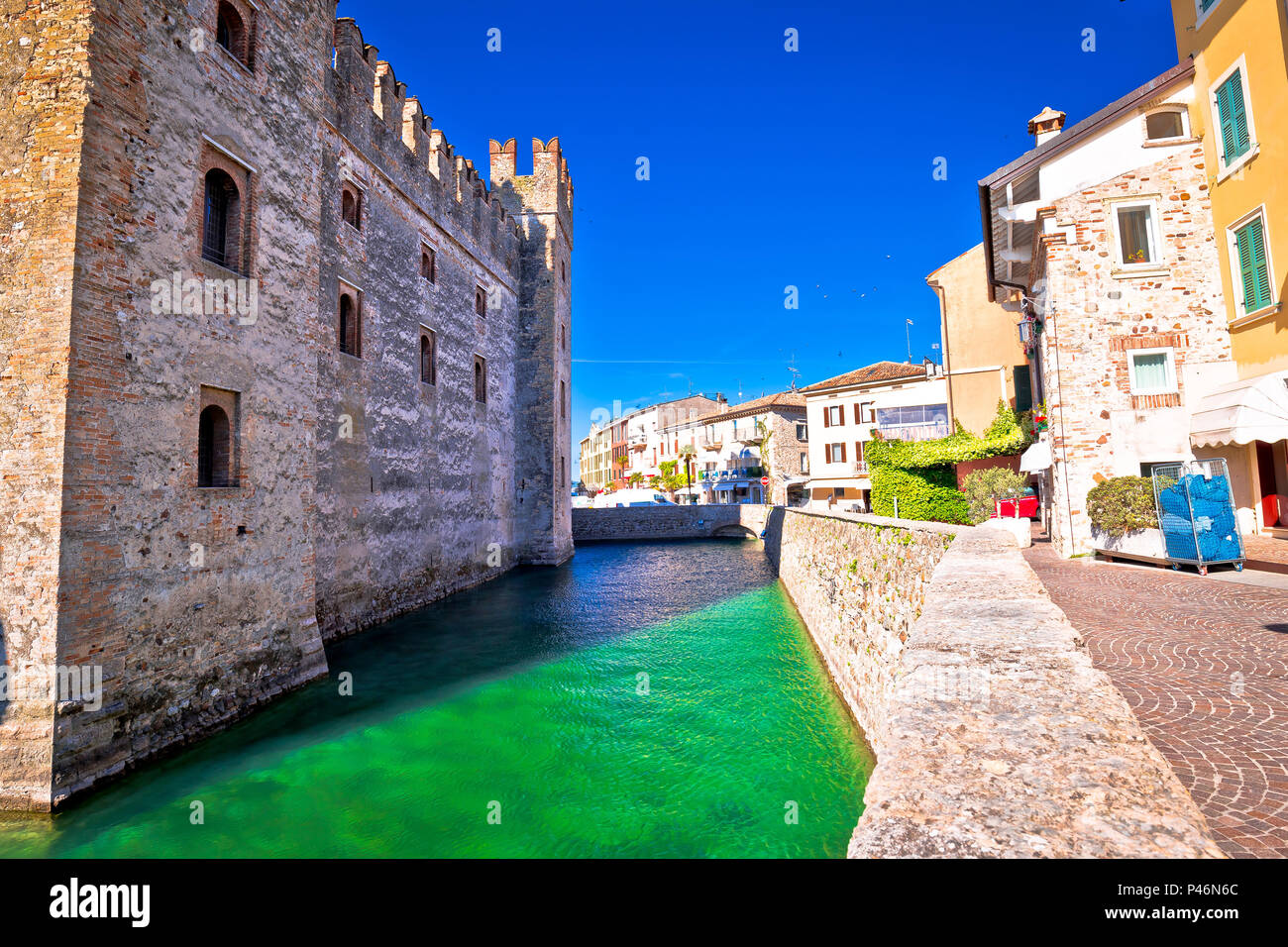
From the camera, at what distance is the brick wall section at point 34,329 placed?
19.2ft

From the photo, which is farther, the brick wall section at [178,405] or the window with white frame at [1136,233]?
the window with white frame at [1136,233]

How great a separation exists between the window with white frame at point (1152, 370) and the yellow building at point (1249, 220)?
2.53 ft

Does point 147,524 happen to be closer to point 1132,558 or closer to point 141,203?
point 141,203

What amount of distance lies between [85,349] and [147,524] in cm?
195

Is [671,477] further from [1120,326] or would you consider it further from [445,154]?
[1120,326]

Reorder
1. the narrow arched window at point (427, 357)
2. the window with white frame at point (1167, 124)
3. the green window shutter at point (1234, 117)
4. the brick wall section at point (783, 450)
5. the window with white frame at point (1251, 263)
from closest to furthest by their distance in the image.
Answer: the window with white frame at point (1251, 263) < the green window shutter at point (1234, 117) < the window with white frame at point (1167, 124) < the narrow arched window at point (427, 357) < the brick wall section at point (783, 450)

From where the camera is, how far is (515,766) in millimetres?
7543

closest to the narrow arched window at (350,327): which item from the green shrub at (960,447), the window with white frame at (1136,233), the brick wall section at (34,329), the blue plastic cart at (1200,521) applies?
the brick wall section at (34,329)

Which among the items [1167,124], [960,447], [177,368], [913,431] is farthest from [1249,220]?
[177,368]

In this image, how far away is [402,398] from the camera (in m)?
15.6

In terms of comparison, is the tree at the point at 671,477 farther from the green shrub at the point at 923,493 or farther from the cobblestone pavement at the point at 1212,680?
the cobblestone pavement at the point at 1212,680

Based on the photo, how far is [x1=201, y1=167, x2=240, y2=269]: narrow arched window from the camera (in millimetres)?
8195
